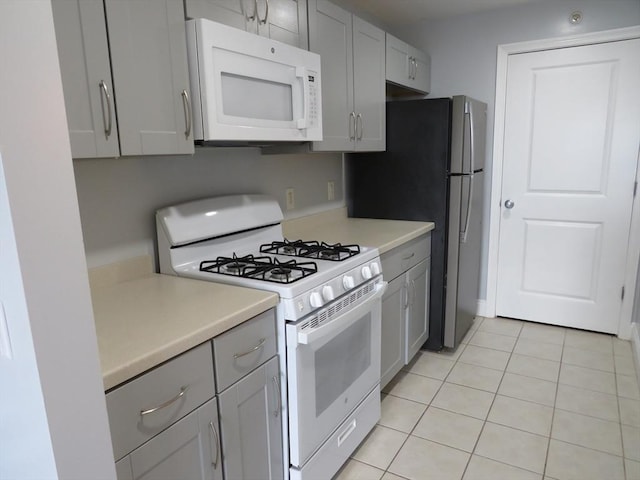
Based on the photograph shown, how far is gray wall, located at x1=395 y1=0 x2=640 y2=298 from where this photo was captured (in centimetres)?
293

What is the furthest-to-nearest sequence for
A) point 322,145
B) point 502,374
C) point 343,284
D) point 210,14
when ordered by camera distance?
point 502,374 < point 322,145 < point 343,284 < point 210,14

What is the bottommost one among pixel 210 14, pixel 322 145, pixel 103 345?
pixel 103 345

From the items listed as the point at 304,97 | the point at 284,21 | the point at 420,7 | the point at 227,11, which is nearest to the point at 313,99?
the point at 304,97

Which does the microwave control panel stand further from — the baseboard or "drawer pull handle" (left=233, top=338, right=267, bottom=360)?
the baseboard

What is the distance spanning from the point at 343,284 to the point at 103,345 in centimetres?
91

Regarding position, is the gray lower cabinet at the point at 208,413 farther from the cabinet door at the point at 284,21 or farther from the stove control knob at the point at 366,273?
the cabinet door at the point at 284,21

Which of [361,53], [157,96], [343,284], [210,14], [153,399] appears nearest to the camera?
[153,399]

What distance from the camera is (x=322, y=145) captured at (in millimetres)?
2252

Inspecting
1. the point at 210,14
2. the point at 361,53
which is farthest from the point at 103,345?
the point at 361,53

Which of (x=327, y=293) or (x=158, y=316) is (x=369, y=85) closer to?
(x=327, y=293)

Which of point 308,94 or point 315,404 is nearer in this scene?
point 315,404

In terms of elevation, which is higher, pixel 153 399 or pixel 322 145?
pixel 322 145

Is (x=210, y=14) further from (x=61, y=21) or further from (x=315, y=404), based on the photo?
(x=315, y=404)

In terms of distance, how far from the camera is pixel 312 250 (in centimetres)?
203
